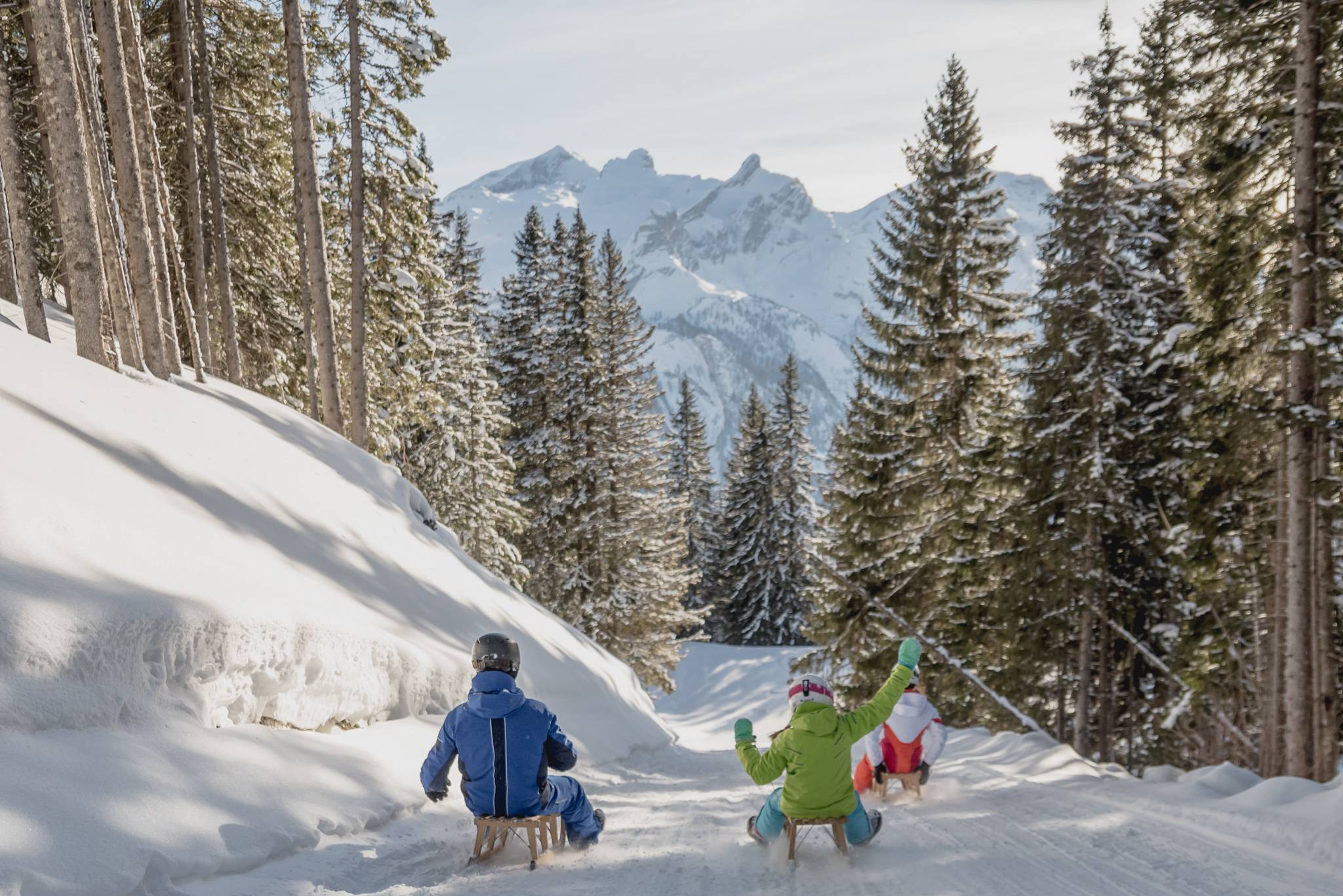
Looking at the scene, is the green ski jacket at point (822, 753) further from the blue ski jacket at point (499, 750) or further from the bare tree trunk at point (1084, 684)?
the bare tree trunk at point (1084, 684)

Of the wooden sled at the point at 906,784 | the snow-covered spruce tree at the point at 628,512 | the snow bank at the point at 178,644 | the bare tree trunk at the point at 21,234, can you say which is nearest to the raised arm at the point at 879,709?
the wooden sled at the point at 906,784

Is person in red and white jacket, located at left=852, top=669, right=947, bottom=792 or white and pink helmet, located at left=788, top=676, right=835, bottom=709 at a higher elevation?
white and pink helmet, located at left=788, top=676, right=835, bottom=709

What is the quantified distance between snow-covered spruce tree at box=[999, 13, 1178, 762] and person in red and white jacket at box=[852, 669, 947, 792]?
8.47 meters

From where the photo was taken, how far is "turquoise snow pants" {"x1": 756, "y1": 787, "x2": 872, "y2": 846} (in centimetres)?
530

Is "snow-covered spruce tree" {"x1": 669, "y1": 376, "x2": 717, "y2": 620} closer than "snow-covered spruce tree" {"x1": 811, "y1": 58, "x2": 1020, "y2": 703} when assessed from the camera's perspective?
No

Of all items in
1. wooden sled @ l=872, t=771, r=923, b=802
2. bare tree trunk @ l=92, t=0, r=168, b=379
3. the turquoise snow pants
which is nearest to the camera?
the turquoise snow pants

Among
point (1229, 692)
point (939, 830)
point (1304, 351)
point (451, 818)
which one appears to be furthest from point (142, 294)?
point (1229, 692)

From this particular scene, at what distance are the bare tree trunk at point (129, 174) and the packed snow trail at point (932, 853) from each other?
29.6 ft

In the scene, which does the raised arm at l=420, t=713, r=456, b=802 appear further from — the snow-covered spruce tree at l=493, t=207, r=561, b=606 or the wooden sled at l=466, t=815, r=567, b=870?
the snow-covered spruce tree at l=493, t=207, r=561, b=606

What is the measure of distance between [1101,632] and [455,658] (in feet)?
44.1

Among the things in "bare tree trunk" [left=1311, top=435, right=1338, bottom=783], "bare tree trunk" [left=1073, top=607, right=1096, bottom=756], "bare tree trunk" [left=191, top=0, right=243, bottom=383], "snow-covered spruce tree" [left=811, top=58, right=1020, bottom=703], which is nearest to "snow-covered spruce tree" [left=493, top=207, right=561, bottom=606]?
"bare tree trunk" [left=191, top=0, right=243, bottom=383]

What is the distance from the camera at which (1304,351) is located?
939 cm

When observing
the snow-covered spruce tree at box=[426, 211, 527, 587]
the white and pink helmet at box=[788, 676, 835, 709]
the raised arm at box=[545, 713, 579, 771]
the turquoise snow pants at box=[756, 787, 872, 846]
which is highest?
the snow-covered spruce tree at box=[426, 211, 527, 587]

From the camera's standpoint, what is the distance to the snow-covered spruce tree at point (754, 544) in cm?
4641
